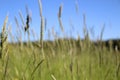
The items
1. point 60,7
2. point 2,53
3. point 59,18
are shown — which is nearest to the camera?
point 2,53

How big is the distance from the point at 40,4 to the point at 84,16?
0.95 metres

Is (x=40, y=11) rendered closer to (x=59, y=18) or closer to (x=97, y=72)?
(x=59, y=18)

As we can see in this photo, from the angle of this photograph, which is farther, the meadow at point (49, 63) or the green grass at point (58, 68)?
the green grass at point (58, 68)

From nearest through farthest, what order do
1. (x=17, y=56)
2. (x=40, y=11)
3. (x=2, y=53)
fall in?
(x=2, y=53), (x=40, y=11), (x=17, y=56)

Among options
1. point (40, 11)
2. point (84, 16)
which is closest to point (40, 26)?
point (40, 11)

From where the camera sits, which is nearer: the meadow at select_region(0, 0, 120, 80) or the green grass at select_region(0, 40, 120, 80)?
the meadow at select_region(0, 0, 120, 80)

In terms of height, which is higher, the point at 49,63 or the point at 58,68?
the point at 49,63

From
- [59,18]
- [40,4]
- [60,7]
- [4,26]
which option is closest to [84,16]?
[59,18]

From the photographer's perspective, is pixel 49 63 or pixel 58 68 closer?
pixel 49 63

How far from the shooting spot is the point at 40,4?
46.4 inches

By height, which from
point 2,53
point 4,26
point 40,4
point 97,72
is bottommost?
point 97,72

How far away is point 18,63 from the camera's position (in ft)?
9.18

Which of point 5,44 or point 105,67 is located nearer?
point 5,44

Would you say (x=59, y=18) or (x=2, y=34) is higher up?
(x=59, y=18)
